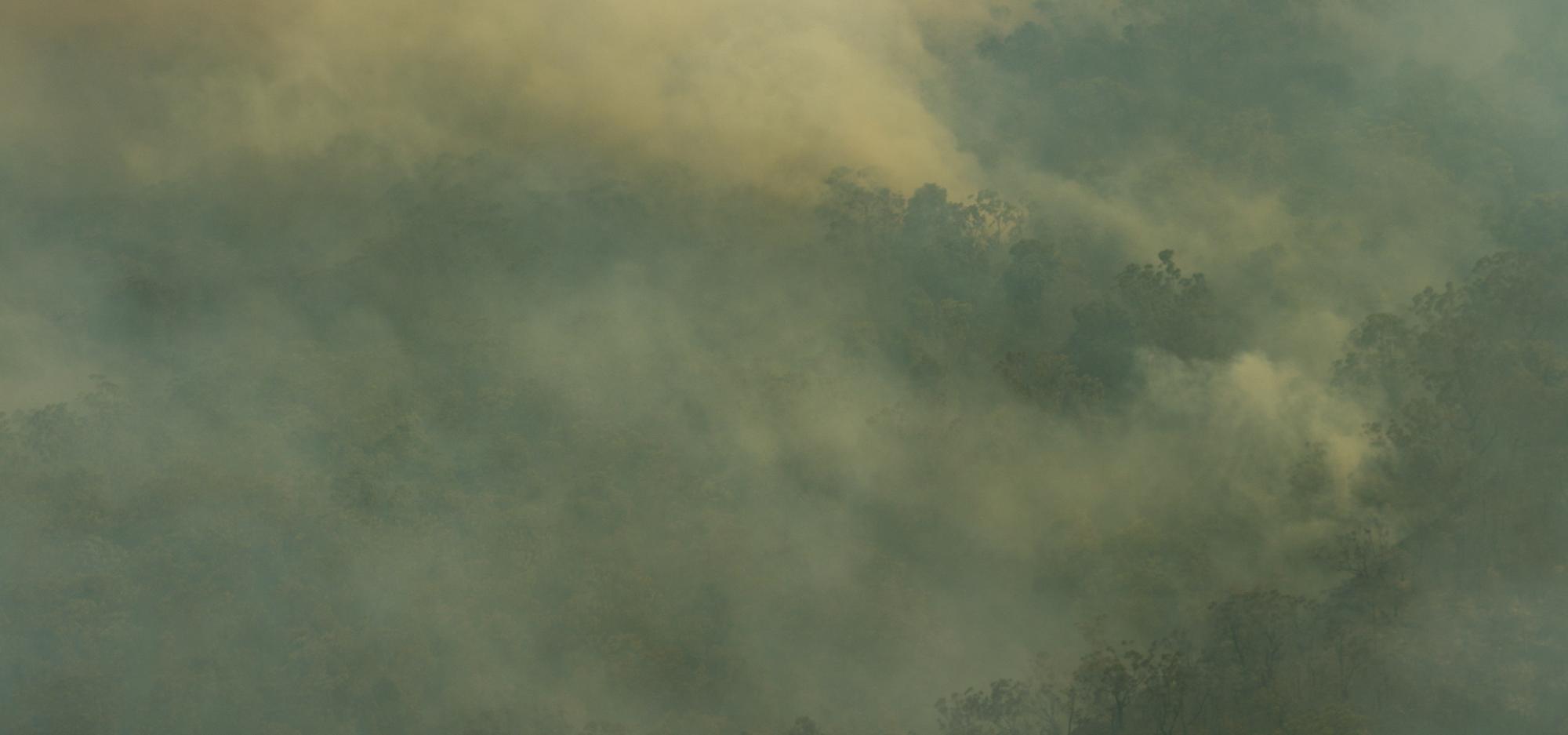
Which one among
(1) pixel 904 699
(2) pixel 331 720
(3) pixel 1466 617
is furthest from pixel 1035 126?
(2) pixel 331 720

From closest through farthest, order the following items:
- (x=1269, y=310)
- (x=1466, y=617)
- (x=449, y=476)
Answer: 1. (x=1466, y=617)
2. (x=449, y=476)
3. (x=1269, y=310)

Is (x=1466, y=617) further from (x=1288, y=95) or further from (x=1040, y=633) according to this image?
(x=1288, y=95)

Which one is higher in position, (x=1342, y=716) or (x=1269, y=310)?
(x=1269, y=310)

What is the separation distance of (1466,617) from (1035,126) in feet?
132

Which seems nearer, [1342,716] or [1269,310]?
[1342,716]

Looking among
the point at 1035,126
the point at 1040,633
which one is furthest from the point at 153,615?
the point at 1035,126

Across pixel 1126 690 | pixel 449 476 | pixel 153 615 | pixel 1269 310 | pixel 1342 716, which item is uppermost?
pixel 1269 310

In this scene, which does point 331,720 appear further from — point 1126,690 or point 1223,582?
point 1223,582

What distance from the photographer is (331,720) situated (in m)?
50.8

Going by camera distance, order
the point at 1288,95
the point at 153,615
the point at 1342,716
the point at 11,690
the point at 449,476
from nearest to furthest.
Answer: the point at 1342,716 → the point at 11,690 → the point at 153,615 → the point at 449,476 → the point at 1288,95

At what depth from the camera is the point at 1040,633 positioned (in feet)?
182

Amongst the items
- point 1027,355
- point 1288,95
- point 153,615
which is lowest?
point 153,615

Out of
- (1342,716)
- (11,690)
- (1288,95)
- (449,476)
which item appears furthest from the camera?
(1288,95)

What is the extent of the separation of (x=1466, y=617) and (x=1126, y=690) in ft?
32.0
